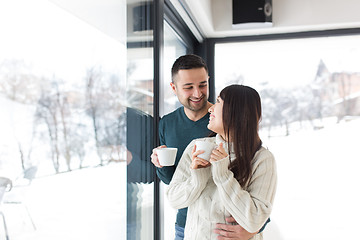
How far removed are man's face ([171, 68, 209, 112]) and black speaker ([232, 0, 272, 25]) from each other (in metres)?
1.78

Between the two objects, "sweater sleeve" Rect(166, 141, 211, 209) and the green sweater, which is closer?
"sweater sleeve" Rect(166, 141, 211, 209)

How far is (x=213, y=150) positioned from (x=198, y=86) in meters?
0.64

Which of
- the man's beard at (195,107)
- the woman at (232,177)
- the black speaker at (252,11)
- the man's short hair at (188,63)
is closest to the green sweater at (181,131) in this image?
the man's beard at (195,107)

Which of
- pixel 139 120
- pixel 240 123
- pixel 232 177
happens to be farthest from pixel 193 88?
pixel 232 177

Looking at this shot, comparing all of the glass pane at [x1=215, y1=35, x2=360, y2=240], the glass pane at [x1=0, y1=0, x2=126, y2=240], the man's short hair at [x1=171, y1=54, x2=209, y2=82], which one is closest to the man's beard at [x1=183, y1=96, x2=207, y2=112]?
the man's short hair at [x1=171, y1=54, x2=209, y2=82]

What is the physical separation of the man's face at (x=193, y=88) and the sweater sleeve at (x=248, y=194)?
0.63 meters

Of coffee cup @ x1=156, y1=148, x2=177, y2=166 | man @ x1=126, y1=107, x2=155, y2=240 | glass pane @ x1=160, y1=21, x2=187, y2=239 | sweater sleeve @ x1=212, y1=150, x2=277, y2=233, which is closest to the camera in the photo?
sweater sleeve @ x1=212, y1=150, x2=277, y2=233

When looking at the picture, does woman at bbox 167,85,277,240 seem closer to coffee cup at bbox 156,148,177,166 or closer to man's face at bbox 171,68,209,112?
coffee cup at bbox 156,148,177,166

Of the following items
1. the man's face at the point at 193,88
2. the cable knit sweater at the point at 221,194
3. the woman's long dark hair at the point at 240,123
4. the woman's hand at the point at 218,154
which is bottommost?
the cable knit sweater at the point at 221,194

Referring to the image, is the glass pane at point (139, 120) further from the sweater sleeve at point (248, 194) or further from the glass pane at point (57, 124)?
the sweater sleeve at point (248, 194)

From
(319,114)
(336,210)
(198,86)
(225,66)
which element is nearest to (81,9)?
(198,86)

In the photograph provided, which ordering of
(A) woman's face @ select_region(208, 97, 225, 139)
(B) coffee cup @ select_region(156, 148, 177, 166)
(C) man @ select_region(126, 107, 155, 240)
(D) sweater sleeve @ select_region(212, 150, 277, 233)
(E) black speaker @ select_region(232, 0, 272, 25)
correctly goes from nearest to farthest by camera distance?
(D) sweater sleeve @ select_region(212, 150, 277, 233) → (A) woman's face @ select_region(208, 97, 225, 139) → (B) coffee cup @ select_region(156, 148, 177, 166) → (C) man @ select_region(126, 107, 155, 240) → (E) black speaker @ select_region(232, 0, 272, 25)

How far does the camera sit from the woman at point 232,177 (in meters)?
1.18

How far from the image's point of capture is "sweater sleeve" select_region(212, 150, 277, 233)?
45.8 inches
